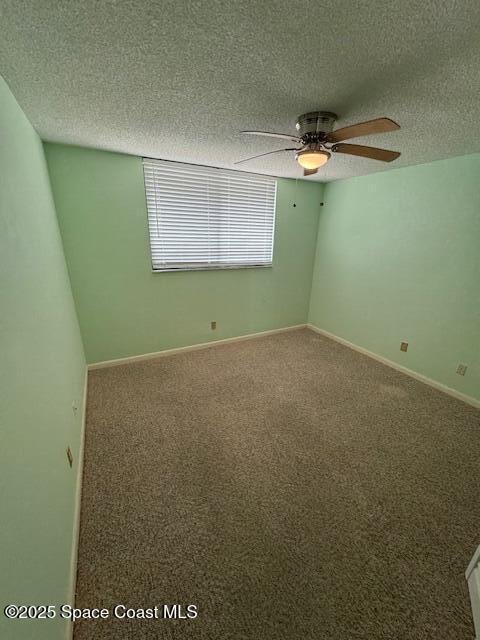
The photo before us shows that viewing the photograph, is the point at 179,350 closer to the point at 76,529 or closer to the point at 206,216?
the point at 206,216

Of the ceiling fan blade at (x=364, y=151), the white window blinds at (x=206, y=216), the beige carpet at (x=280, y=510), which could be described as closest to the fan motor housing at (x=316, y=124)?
the ceiling fan blade at (x=364, y=151)

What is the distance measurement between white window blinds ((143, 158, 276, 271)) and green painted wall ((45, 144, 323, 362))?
0.12 metres

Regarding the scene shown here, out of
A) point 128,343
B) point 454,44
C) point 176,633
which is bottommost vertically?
point 176,633

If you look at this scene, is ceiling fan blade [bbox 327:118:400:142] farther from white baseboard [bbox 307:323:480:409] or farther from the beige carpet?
white baseboard [bbox 307:323:480:409]

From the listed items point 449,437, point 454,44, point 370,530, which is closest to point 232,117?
point 454,44

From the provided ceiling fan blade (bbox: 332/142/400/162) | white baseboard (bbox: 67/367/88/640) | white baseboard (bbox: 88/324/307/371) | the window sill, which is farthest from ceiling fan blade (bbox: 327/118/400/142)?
white baseboard (bbox: 88/324/307/371)

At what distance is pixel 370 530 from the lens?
4.14 feet

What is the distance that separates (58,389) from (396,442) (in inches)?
90.8

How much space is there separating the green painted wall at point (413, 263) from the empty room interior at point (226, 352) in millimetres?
24

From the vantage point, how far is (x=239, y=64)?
102cm

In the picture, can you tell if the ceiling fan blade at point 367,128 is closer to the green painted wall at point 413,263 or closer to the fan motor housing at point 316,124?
the fan motor housing at point 316,124

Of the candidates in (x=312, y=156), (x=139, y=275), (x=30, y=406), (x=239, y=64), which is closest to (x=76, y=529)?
(x=30, y=406)

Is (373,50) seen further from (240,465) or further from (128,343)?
(128,343)

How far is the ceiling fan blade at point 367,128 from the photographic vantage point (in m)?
1.06
